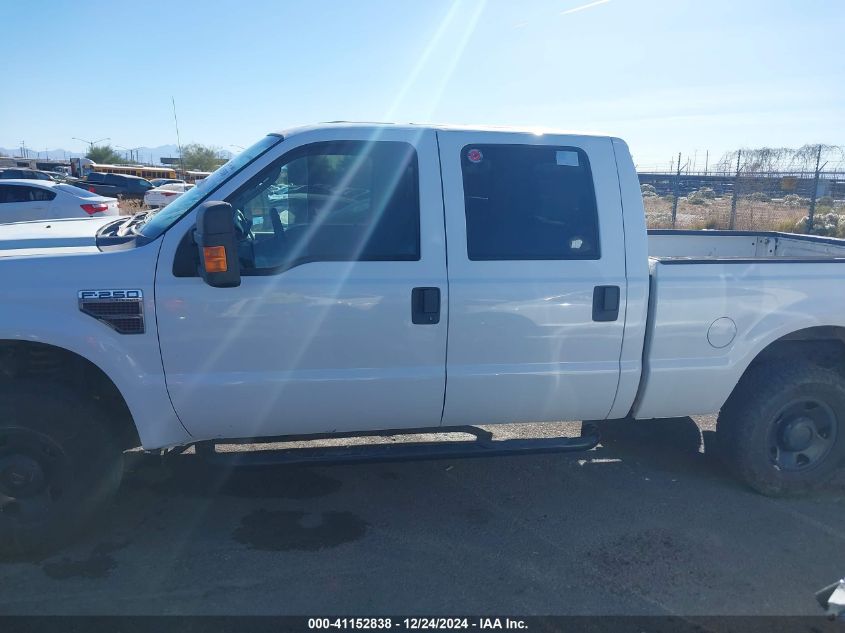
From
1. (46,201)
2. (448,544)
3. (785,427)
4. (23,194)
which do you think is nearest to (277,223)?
(448,544)

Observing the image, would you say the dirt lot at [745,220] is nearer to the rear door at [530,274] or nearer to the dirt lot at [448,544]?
the dirt lot at [448,544]

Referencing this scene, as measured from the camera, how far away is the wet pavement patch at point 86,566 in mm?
3465

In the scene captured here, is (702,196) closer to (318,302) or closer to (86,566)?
(318,302)

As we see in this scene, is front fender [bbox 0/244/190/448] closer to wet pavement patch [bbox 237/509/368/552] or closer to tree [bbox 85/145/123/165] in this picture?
wet pavement patch [bbox 237/509/368/552]

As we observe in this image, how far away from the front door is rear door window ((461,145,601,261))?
0.76 ft

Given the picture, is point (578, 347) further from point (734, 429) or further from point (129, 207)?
point (129, 207)

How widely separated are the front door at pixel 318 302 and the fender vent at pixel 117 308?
0.34 feet

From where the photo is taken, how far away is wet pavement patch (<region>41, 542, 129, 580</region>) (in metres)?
3.46

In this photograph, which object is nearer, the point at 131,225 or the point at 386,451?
the point at 386,451

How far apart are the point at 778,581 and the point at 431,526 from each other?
6.05 ft

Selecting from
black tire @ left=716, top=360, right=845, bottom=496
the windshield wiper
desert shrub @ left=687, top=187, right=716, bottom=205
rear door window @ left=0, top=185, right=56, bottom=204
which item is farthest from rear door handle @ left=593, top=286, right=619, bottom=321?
desert shrub @ left=687, top=187, right=716, bottom=205

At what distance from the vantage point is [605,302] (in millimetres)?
3834

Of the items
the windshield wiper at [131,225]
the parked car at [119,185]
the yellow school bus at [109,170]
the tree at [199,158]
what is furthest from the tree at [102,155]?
the windshield wiper at [131,225]

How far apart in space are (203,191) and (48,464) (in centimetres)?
162
